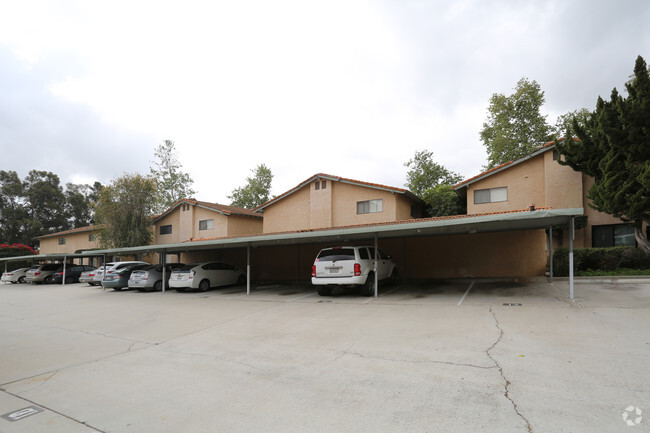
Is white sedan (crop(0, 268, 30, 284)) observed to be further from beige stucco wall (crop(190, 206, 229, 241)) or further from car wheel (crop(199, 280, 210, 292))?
car wheel (crop(199, 280, 210, 292))

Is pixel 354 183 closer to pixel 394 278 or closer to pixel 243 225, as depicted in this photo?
pixel 394 278

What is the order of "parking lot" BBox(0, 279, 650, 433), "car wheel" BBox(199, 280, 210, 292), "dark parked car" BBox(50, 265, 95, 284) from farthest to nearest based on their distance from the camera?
1. "dark parked car" BBox(50, 265, 95, 284)
2. "car wheel" BBox(199, 280, 210, 292)
3. "parking lot" BBox(0, 279, 650, 433)

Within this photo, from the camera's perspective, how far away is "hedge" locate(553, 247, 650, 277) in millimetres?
13617

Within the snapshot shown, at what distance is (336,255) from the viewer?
11.7 metres

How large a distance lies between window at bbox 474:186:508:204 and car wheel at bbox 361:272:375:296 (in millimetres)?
10152

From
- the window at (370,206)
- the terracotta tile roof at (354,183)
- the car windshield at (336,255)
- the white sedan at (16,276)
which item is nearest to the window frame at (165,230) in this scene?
the white sedan at (16,276)

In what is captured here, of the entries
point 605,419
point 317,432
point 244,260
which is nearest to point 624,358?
point 605,419

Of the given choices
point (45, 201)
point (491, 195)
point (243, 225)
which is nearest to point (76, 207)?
point (45, 201)

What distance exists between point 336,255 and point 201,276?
7.56 metres

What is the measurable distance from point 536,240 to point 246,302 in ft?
39.8

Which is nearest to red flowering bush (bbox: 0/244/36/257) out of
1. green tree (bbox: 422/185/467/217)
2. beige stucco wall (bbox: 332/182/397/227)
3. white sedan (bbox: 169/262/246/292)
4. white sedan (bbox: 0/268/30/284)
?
white sedan (bbox: 0/268/30/284)

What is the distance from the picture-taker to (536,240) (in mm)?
14656

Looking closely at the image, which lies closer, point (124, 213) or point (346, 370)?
point (346, 370)

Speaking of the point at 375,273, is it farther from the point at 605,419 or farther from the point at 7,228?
the point at 7,228
